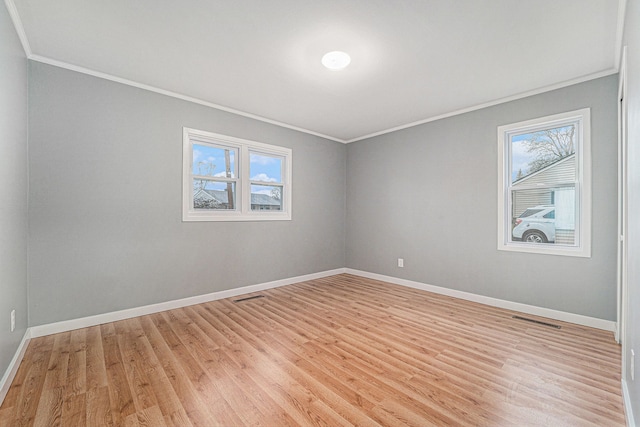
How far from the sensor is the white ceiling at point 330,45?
2072 millimetres

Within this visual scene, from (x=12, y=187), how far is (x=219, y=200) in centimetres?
210

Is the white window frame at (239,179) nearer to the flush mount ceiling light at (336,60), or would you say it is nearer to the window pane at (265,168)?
the window pane at (265,168)

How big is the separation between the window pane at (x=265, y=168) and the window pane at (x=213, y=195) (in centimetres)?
43

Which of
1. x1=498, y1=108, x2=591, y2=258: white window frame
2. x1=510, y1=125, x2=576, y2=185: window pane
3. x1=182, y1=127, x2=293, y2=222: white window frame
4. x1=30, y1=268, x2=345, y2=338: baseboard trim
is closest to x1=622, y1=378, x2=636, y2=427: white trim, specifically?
x1=498, y1=108, x2=591, y2=258: white window frame

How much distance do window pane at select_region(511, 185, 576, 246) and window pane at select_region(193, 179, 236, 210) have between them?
388 centimetres

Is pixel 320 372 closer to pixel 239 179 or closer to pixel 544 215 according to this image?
pixel 239 179

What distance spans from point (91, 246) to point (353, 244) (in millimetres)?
4050

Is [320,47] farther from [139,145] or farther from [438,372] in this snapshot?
[438,372]

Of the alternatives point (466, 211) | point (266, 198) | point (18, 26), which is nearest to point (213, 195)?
point (266, 198)

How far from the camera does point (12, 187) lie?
216 centimetres

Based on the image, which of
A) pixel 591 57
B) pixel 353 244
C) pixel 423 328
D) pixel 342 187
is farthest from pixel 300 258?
pixel 591 57

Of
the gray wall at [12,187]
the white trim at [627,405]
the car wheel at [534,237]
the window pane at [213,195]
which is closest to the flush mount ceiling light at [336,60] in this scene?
the window pane at [213,195]

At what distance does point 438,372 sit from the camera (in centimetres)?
211

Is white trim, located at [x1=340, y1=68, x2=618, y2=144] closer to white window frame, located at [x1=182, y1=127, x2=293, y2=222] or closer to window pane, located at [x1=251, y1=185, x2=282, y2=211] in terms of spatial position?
white window frame, located at [x1=182, y1=127, x2=293, y2=222]
